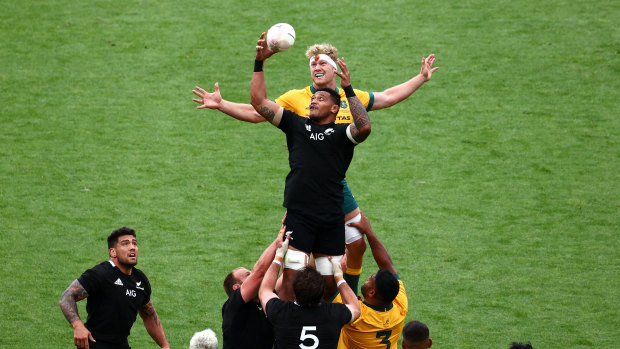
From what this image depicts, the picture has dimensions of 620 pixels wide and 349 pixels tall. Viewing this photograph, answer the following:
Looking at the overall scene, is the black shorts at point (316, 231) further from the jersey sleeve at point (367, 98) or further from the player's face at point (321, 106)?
the jersey sleeve at point (367, 98)

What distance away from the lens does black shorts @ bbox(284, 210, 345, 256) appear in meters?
6.40

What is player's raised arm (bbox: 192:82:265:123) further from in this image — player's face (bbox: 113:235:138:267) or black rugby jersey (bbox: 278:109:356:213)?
player's face (bbox: 113:235:138:267)

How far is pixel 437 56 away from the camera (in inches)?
614

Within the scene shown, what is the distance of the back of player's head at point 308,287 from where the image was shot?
5809 mm

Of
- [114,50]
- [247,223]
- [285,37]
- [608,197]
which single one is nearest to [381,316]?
[285,37]

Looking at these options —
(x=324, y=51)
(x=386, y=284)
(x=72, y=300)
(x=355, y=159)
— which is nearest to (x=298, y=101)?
(x=324, y=51)

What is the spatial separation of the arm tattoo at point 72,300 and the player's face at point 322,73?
295 centimetres

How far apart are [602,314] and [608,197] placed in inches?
114

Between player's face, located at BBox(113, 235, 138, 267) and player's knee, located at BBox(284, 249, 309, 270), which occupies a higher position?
player's knee, located at BBox(284, 249, 309, 270)

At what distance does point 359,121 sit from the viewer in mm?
6207

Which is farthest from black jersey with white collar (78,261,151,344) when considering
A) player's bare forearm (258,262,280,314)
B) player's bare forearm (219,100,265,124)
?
player's bare forearm (258,262,280,314)

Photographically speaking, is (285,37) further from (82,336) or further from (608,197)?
(608,197)

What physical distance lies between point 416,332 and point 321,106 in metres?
2.01

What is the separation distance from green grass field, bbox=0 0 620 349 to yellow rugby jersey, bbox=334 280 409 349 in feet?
10.8
